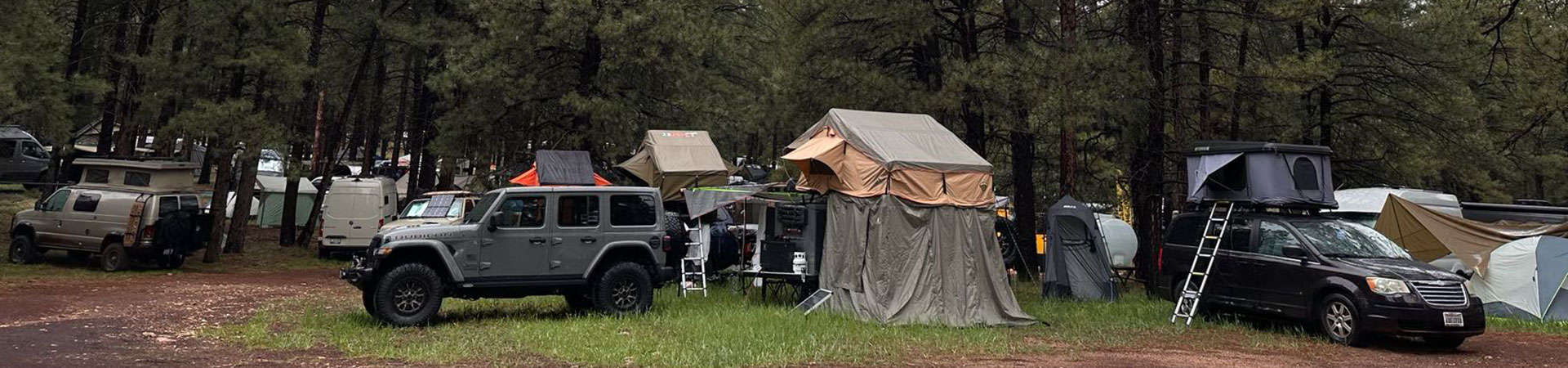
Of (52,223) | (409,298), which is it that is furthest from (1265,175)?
(52,223)

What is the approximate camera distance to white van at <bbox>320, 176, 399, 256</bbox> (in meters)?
22.5

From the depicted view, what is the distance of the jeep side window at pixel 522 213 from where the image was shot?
1283 centimetres

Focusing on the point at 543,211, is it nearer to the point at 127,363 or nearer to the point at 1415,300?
the point at 127,363

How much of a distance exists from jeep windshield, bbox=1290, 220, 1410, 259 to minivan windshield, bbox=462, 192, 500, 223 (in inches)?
377

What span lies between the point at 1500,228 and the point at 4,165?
38881 mm

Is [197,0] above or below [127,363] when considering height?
above

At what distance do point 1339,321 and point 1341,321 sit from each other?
0.02 m

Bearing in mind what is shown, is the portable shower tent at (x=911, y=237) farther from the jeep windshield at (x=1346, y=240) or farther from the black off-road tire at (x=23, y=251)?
the black off-road tire at (x=23, y=251)

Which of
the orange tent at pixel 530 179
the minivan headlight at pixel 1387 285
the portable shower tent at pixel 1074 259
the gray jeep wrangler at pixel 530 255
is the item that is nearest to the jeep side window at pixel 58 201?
the orange tent at pixel 530 179

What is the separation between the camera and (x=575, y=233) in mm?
13180

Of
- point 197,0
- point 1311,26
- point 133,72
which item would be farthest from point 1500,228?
point 133,72

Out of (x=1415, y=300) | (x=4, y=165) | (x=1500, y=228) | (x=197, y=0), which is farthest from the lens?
(x=4, y=165)

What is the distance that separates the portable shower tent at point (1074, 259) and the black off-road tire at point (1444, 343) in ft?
15.3

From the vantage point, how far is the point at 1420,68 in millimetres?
20641
